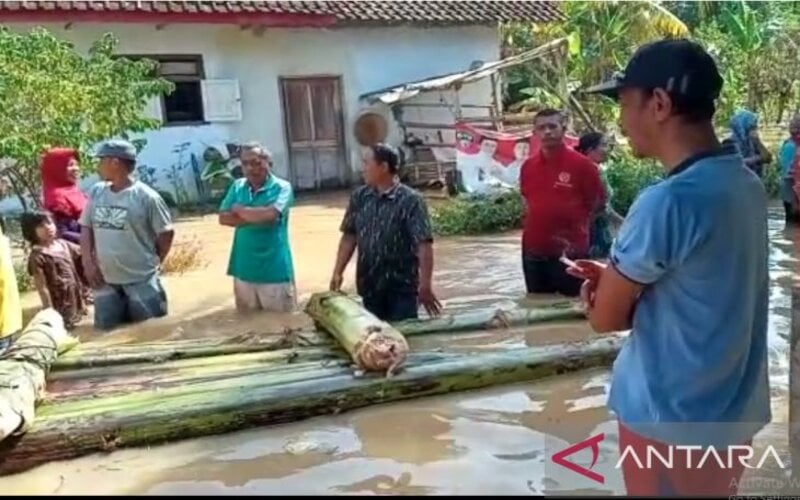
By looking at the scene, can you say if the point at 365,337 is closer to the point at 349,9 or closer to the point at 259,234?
the point at 259,234

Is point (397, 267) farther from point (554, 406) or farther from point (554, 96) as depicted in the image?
point (554, 96)

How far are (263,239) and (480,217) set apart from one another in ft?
19.5

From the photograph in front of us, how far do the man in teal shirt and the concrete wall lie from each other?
908cm

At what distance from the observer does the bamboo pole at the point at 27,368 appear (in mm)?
4031

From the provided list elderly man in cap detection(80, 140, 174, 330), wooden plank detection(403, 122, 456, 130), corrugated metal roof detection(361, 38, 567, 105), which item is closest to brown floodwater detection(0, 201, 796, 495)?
elderly man in cap detection(80, 140, 174, 330)

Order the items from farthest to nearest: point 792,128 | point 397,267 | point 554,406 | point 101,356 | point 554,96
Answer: point 554,96
point 792,128
point 397,267
point 101,356
point 554,406

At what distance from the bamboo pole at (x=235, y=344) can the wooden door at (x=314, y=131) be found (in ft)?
35.6

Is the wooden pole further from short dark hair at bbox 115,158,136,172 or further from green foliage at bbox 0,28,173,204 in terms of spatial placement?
green foliage at bbox 0,28,173,204

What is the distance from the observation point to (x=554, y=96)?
17750 mm

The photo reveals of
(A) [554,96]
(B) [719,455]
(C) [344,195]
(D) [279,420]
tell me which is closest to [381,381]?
(D) [279,420]

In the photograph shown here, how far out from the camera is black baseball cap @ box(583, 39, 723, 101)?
2.15 m

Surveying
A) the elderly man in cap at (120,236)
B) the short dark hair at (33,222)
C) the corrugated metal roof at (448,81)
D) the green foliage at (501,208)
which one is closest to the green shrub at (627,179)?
the green foliage at (501,208)

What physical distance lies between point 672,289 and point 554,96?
1603 centimetres

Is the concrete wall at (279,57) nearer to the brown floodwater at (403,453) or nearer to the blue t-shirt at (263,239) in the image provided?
the blue t-shirt at (263,239)
